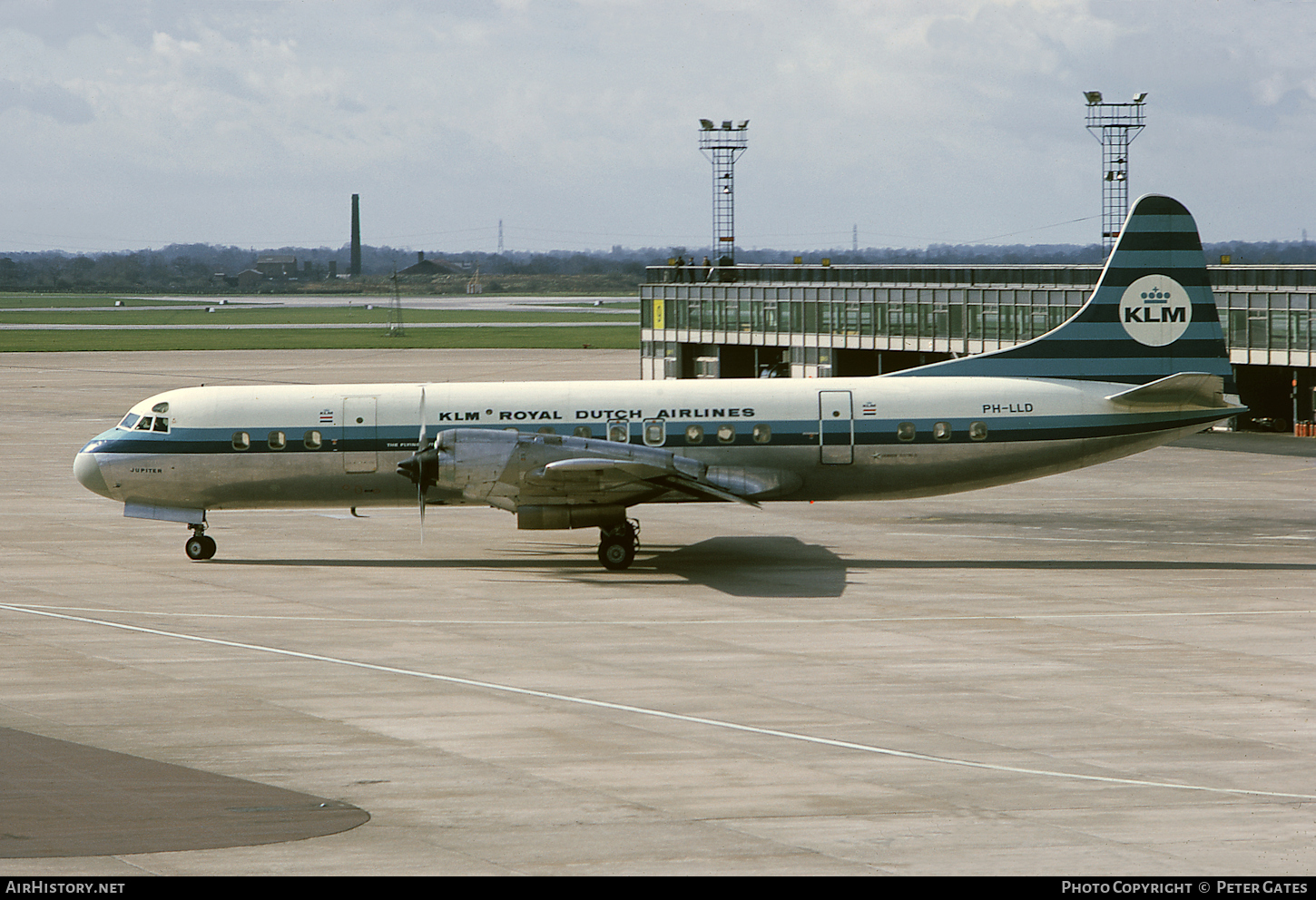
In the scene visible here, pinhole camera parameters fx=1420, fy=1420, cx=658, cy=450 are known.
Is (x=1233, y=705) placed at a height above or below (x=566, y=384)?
below

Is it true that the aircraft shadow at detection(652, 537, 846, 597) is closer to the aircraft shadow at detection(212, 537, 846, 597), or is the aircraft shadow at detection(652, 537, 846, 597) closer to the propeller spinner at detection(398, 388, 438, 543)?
the aircraft shadow at detection(212, 537, 846, 597)

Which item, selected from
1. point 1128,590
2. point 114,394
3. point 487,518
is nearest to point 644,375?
point 114,394

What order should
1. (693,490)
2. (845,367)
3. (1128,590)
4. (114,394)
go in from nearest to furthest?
(1128,590)
(693,490)
(845,367)
(114,394)

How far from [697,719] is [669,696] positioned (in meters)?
1.43

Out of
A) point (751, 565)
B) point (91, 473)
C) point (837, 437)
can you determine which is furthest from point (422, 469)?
point (837, 437)

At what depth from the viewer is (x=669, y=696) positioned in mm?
20953

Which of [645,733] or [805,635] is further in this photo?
[805,635]

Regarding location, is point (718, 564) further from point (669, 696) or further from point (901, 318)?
point (901, 318)

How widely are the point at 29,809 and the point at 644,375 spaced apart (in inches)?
2787

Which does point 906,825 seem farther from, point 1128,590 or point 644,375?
point 644,375

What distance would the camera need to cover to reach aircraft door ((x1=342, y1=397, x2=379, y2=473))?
32844 mm

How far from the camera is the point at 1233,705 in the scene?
2002 cm

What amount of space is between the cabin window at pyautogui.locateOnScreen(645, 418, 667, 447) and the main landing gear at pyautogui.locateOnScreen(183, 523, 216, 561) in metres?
10.7

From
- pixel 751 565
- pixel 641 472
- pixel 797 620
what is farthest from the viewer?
pixel 751 565
